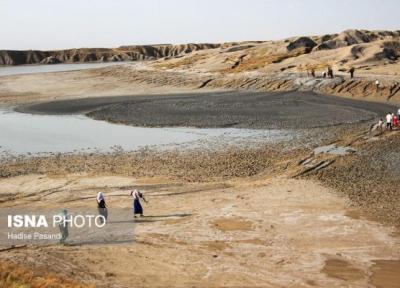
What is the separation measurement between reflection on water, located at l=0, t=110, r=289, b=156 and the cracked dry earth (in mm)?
10444

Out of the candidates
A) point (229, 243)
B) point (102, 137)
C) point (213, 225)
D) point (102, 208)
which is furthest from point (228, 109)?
point (229, 243)

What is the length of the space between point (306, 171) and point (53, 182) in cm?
1291

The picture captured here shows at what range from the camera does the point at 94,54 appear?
18512cm

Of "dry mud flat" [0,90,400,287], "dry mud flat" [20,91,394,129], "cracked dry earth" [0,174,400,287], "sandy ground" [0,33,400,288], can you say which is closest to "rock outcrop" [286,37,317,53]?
"dry mud flat" [20,91,394,129]

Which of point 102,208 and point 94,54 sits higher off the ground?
point 94,54

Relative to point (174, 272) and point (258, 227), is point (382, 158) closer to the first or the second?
point (258, 227)

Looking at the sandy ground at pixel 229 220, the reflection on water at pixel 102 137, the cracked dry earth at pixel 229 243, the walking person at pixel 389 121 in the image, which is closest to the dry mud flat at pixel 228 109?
the reflection on water at pixel 102 137

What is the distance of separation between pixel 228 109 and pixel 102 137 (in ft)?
48.8

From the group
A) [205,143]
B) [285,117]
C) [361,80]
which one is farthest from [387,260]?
[361,80]

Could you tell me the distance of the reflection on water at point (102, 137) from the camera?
A: 110 ft

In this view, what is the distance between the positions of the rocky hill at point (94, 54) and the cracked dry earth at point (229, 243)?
153525mm

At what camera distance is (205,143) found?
3319 centimetres

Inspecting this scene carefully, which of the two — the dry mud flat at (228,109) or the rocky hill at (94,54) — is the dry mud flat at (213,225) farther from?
the rocky hill at (94,54)

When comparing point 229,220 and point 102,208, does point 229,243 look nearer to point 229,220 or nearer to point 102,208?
point 229,220
